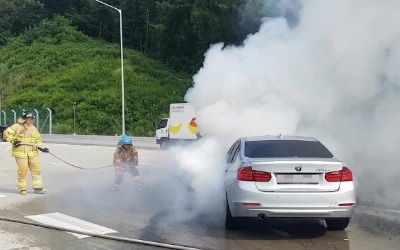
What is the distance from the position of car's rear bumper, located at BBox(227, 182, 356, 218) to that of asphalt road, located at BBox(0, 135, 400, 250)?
14.1 inches

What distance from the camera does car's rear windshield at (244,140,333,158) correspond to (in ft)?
23.7

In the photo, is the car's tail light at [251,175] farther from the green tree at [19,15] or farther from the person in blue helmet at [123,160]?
the green tree at [19,15]

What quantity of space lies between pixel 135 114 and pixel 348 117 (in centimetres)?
3545

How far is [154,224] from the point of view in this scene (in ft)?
25.5

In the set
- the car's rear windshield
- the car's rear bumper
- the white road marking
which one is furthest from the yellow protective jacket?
the car's rear bumper

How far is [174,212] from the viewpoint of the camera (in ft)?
28.4

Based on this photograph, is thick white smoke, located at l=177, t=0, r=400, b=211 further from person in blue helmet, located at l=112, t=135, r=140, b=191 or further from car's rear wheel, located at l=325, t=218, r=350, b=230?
car's rear wheel, located at l=325, t=218, r=350, b=230

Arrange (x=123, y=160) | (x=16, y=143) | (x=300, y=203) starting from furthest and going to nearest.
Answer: (x=123, y=160) < (x=16, y=143) < (x=300, y=203)

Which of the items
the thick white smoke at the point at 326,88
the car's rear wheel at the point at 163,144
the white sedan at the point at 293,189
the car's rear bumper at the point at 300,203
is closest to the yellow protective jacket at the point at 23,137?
the thick white smoke at the point at 326,88

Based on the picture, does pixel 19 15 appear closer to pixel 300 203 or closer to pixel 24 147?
pixel 24 147

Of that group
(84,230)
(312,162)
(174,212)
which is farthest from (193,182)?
(312,162)

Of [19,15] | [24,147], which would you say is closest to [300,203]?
[24,147]

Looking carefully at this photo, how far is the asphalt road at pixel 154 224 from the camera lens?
659 cm

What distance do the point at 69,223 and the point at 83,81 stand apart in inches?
1817
